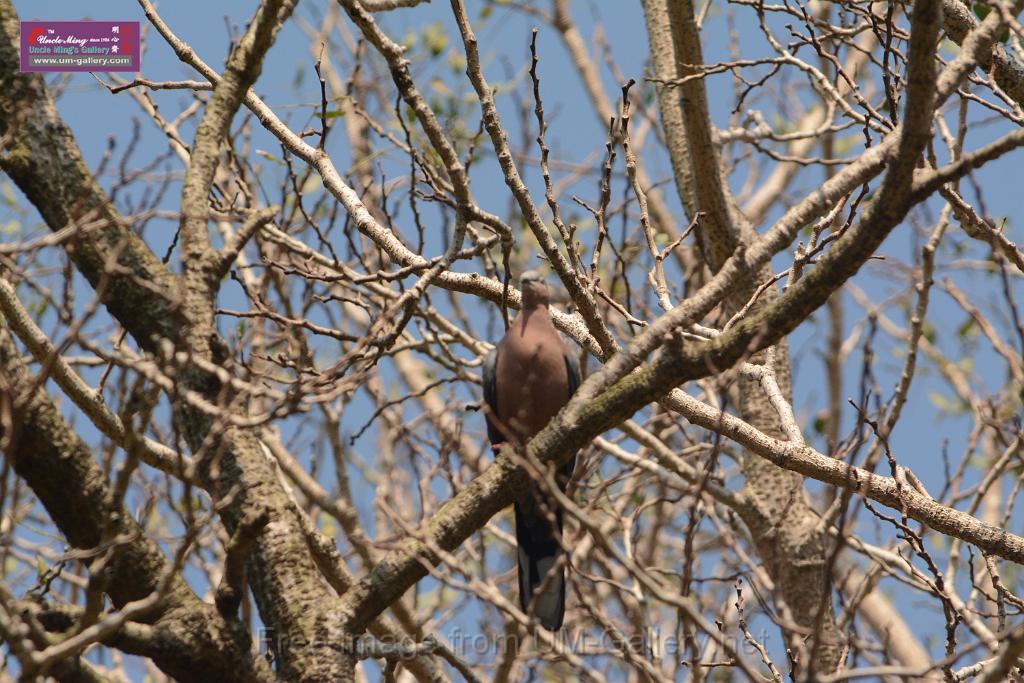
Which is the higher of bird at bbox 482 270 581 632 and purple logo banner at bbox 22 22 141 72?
purple logo banner at bbox 22 22 141 72

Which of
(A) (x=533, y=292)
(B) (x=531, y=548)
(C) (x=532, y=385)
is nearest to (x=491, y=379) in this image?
(C) (x=532, y=385)

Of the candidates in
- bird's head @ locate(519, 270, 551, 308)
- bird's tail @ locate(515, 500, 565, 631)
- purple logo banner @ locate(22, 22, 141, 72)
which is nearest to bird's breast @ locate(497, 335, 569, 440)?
bird's head @ locate(519, 270, 551, 308)

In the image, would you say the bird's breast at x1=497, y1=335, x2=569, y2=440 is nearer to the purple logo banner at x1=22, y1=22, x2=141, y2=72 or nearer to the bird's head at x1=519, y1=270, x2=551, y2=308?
the bird's head at x1=519, y1=270, x2=551, y2=308

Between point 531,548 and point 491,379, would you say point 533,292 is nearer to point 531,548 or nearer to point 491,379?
point 491,379

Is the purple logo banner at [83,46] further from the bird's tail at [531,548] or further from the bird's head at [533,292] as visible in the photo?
the bird's tail at [531,548]

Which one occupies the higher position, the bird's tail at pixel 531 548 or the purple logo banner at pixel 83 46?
the purple logo banner at pixel 83 46

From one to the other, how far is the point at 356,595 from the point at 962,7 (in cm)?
294

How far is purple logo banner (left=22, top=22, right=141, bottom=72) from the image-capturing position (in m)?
4.38

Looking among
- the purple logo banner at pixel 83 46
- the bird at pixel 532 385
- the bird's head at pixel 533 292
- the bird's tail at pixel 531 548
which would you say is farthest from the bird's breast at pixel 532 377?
the purple logo banner at pixel 83 46

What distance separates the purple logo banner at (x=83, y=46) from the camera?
438 centimetres

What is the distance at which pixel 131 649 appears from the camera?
8.16 ft

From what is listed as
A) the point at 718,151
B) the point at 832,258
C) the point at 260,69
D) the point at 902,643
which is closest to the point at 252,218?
the point at 260,69

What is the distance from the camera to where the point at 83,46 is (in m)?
4.75

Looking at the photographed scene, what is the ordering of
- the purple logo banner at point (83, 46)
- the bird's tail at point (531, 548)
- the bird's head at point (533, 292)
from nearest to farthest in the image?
the purple logo banner at point (83, 46), the bird's tail at point (531, 548), the bird's head at point (533, 292)
